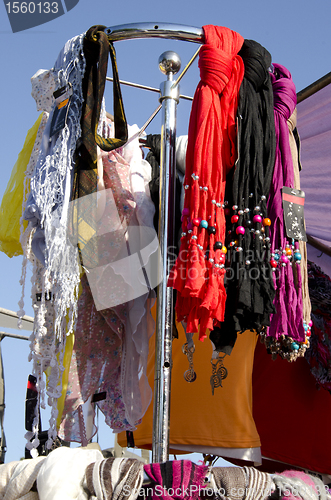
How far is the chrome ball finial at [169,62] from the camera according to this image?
1.21m

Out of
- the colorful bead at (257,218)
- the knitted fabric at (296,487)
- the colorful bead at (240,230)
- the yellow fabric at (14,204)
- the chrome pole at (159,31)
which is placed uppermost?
the chrome pole at (159,31)

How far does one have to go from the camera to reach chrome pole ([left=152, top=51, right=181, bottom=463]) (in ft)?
3.32

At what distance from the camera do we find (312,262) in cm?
153

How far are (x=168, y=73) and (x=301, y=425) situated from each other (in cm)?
132

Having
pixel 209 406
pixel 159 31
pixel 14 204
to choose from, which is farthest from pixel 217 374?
pixel 159 31

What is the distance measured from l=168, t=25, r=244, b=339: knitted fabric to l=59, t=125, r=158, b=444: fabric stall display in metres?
0.23

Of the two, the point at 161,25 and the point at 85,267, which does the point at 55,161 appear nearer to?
the point at 85,267

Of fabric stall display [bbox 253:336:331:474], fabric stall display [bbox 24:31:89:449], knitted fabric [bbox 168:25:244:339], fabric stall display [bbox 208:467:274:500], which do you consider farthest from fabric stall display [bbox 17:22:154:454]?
fabric stall display [bbox 253:336:331:474]

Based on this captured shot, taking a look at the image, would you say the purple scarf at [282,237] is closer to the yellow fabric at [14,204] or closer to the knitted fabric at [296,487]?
the knitted fabric at [296,487]

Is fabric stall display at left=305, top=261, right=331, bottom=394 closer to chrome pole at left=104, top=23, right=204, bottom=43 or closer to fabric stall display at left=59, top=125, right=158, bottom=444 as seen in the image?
fabric stall display at left=59, top=125, right=158, bottom=444

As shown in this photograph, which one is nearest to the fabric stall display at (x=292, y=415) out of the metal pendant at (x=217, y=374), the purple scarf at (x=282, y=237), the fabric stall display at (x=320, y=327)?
the fabric stall display at (x=320, y=327)

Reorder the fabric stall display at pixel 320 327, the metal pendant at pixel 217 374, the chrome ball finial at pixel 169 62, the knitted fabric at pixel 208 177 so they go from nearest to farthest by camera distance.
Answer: the knitted fabric at pixel 208 177 → the chrome ball finial at pixel 169 62 → the metal pendant at pixel 217 374 → the fabric stall display at pixel 320 327

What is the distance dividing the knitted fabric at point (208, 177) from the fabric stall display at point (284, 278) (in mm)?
129

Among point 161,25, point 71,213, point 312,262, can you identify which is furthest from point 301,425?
point 161,25
